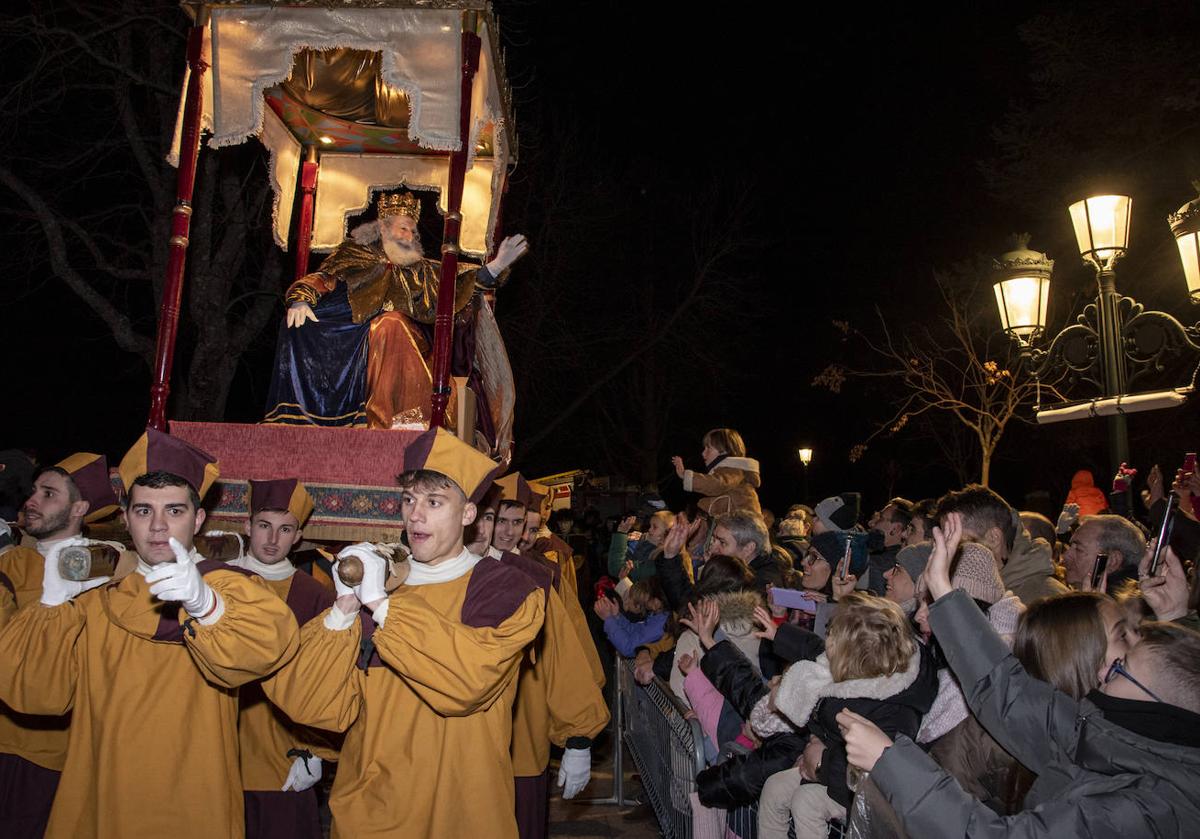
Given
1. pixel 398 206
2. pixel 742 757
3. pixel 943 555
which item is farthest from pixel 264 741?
pixel 398 206

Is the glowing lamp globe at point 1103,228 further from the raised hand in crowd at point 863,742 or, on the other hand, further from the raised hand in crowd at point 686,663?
the raised hand in crowd at point 863,742

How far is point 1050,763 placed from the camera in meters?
2.63

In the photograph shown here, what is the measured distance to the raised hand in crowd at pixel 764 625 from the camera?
4.37 meters

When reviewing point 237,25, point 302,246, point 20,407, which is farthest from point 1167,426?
point 20,407

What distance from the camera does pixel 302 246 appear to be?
8.58m

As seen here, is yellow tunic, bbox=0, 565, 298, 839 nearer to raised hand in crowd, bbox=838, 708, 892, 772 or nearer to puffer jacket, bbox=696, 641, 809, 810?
raised hand in crowd, bbox=838, 708, 892, 772

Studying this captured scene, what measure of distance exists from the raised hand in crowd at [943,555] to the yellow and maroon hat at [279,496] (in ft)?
11.2

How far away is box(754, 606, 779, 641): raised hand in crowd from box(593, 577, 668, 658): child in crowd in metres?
2.15

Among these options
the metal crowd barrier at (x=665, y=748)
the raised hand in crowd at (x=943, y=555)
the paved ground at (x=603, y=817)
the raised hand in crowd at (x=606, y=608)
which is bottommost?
the paved ground at (x=603, y=817)

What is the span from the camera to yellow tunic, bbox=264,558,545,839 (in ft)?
9.20

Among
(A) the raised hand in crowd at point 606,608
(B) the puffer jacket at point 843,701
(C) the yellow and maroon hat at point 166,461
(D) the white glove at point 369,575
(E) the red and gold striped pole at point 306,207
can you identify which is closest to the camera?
(D) the white glove at point 369,575

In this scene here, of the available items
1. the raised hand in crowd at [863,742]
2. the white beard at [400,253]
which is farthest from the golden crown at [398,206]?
the raised hand in crowd at [863,742]

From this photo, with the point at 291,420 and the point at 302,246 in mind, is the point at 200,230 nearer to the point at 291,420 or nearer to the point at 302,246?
the point at 302,246

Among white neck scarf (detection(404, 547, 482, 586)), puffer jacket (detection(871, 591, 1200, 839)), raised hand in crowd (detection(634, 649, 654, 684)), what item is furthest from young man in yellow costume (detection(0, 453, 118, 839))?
raised hand in crowd (detection(634, 649, 654, 684))
